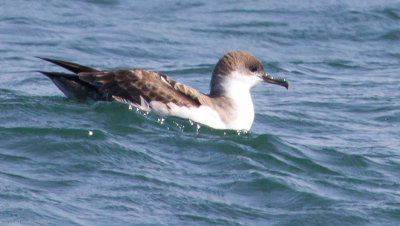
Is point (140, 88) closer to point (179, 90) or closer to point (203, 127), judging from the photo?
point (179, 90)

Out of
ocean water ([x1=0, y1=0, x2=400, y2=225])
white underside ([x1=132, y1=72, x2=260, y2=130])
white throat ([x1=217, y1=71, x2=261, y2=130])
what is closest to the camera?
ocean water ([x1=0, y1=0, x2=400, y2=225])

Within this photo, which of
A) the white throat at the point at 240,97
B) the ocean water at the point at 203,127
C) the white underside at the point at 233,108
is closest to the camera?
the ocean water at the point at 203,127

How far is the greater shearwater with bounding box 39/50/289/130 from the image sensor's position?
11492mm

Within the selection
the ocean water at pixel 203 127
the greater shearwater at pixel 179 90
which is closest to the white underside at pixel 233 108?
the greater shearwater at pixel 179 90

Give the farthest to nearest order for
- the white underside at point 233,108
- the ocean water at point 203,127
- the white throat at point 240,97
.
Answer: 1. the white throat at point 240,97
2. the white underside at point 233,108
3. the ocean water at point 203,127

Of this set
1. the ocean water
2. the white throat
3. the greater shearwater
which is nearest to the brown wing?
the greater shearwater

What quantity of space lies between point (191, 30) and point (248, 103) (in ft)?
19.1

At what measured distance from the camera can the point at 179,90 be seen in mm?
11562

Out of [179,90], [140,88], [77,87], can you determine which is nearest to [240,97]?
[179,90]

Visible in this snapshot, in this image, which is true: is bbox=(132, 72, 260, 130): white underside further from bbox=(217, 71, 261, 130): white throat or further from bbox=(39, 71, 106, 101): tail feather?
bbox=(39, 71, 106, 101): tail feather

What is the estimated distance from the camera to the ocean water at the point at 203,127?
9055 mm

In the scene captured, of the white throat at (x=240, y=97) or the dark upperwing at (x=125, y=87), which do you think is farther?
the white throat at (x=240, y=97)

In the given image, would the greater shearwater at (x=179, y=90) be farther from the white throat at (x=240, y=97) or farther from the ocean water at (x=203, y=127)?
the ocean water at (x=203, y=127)

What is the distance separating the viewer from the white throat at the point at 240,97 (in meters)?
11.8
